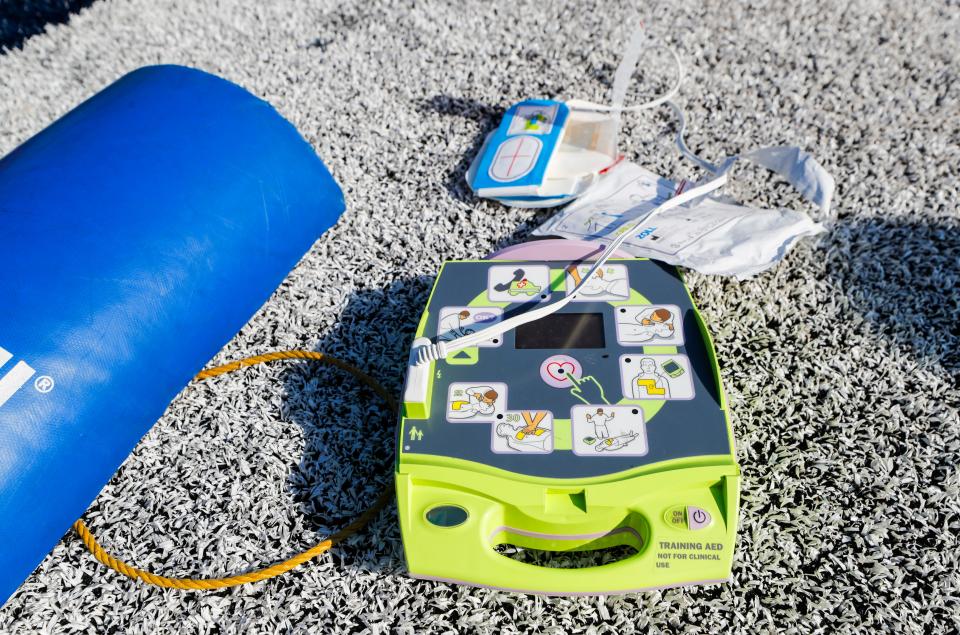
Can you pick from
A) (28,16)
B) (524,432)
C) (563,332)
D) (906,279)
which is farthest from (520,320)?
(28,16)

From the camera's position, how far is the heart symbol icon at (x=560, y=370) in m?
1.05

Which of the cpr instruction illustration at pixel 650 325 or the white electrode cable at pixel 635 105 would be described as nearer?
the cpr instruction illustration at pixel 650 325

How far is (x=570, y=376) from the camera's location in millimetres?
1049

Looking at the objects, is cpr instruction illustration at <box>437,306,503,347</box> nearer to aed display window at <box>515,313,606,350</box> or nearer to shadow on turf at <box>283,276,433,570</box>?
aed display window at <box>515,313,606,350</box>

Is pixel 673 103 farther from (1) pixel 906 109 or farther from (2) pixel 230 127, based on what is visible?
(2) pixel 230 127

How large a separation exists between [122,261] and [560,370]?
25.3 inches

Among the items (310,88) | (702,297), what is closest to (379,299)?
(702,297)

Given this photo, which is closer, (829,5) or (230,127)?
(230,127)

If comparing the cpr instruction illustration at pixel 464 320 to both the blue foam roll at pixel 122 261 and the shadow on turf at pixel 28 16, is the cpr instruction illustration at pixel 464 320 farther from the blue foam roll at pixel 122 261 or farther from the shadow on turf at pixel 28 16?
the shadow on turf at pixel 28 16

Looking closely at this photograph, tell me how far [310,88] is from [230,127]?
552mm

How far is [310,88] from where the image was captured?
178 centimetres

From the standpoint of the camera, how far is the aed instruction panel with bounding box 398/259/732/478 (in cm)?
97

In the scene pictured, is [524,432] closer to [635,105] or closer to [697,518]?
[697,518]

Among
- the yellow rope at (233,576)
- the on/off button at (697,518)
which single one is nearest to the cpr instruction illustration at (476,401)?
the yellow rope at (233,576)
